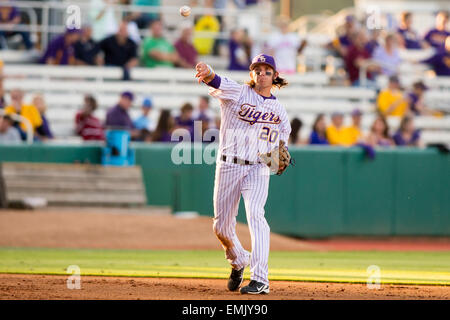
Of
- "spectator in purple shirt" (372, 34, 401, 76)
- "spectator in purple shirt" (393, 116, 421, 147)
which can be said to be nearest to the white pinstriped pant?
"spectator in purple shirt" (393, 116, 421, 147)

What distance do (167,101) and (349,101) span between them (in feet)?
13.5

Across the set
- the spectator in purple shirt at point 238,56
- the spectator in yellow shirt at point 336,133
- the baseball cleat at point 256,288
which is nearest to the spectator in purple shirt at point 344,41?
the spectator in purple shirt at point 238,56

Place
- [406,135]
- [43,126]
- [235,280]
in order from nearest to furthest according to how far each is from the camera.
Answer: [235,280], [43,126], [406,135]

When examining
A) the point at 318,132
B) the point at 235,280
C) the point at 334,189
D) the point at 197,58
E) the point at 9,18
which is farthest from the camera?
the point at 197,58

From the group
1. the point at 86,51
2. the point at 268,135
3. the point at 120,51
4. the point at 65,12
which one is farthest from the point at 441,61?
the point at 268,135

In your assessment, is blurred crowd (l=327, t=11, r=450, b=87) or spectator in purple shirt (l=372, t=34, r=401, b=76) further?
spectator in purple shirt (l=372, t=34, r=401, b=76)

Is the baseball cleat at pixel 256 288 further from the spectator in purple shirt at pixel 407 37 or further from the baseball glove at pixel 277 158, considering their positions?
the spectator in purple shirt at pixel 407 37

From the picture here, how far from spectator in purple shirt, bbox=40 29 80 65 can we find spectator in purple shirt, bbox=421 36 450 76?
8.03 m

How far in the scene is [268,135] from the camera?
26.1ft

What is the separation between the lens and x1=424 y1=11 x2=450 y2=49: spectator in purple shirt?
20.6m

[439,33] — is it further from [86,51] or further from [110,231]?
[110,231]

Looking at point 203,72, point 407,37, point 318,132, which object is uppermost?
point 407,37

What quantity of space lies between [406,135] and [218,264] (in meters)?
7.50

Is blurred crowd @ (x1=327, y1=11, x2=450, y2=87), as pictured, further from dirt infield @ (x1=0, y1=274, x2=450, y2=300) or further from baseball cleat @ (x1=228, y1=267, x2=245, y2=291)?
baseball cleat @ (x1=228, y1=267, x2=245, y2=291)
